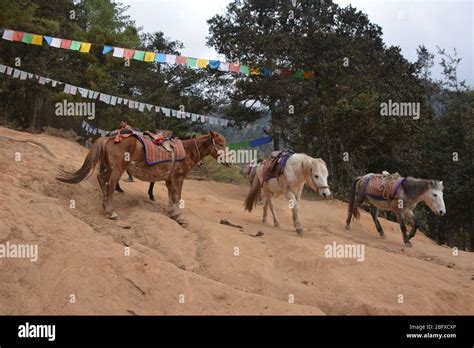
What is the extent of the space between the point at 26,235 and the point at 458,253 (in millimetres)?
9514

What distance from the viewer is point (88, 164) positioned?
759cm

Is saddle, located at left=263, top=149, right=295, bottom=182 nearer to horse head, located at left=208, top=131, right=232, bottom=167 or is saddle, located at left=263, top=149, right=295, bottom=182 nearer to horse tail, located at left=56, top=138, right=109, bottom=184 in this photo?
horse head, located at left=208, top=131, right=232, bottom=167

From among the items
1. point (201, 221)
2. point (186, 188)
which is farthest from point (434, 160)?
point (201, 221)

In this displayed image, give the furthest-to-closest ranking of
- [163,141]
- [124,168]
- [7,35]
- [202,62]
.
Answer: [202,62] < [7,35] < [163,141] < [124,168]

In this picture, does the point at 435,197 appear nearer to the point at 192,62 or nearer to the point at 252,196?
the point at 252,196

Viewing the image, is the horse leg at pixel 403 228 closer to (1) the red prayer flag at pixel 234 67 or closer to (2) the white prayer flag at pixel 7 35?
(1) the red prayer flag at pixel 234 67

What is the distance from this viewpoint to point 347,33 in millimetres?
18188

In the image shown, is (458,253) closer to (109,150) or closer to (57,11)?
(109,150)

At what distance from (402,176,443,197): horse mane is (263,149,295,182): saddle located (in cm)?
320

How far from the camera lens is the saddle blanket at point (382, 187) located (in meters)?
10.7

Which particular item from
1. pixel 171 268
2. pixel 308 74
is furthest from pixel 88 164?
pixel 308 74

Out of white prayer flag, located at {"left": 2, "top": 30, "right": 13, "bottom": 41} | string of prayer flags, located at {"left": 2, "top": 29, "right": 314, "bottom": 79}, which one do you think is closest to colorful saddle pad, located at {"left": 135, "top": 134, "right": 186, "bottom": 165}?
Answer: string of prayer flags, located at {"left": 2, "top": 29, "right": 314, "bottom": 79}

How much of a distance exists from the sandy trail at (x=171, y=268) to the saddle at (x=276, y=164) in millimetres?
1666

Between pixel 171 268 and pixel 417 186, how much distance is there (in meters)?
7.38
